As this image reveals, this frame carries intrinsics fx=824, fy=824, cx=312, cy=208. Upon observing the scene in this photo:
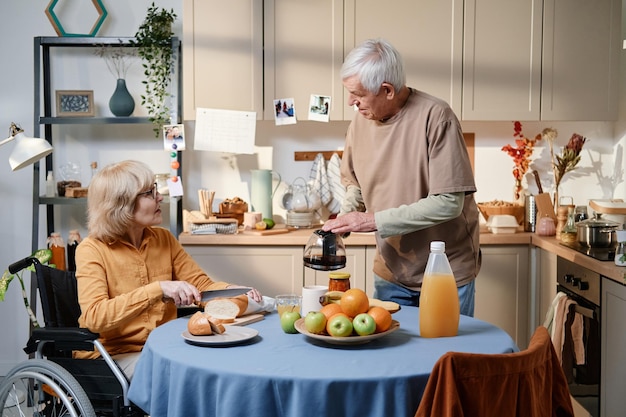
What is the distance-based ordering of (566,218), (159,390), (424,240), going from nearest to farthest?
(159,390) < (424,240) < (566,218)

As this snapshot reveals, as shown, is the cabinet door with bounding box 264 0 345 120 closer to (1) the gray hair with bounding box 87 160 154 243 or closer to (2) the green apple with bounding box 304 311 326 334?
(1) the gray hair with bounding box 87 160 154 243

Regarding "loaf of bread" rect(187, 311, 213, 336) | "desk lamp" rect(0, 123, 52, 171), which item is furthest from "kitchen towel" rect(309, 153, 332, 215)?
"loaf of bread" rect(187, 311, 213, 336)

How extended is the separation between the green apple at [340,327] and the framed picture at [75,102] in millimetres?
2564

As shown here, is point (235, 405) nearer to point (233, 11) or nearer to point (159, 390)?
point (159, 390)

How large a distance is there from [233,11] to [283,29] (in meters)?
0.26

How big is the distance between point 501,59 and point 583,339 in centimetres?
145

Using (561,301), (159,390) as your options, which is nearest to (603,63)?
(561,301)

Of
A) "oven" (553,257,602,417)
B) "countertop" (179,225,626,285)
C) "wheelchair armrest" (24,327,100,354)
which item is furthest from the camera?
"countertop" (179,225,626,285)

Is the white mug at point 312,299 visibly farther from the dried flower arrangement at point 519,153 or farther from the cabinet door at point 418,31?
the dried flower arrangement at point 519,153

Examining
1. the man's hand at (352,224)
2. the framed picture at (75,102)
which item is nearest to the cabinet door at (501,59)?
the man's hand at (352,224)

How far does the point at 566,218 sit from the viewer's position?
3.91m

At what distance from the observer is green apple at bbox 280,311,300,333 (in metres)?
2.21

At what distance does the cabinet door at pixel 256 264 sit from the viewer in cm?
388

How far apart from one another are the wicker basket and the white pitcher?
3.54 feet
